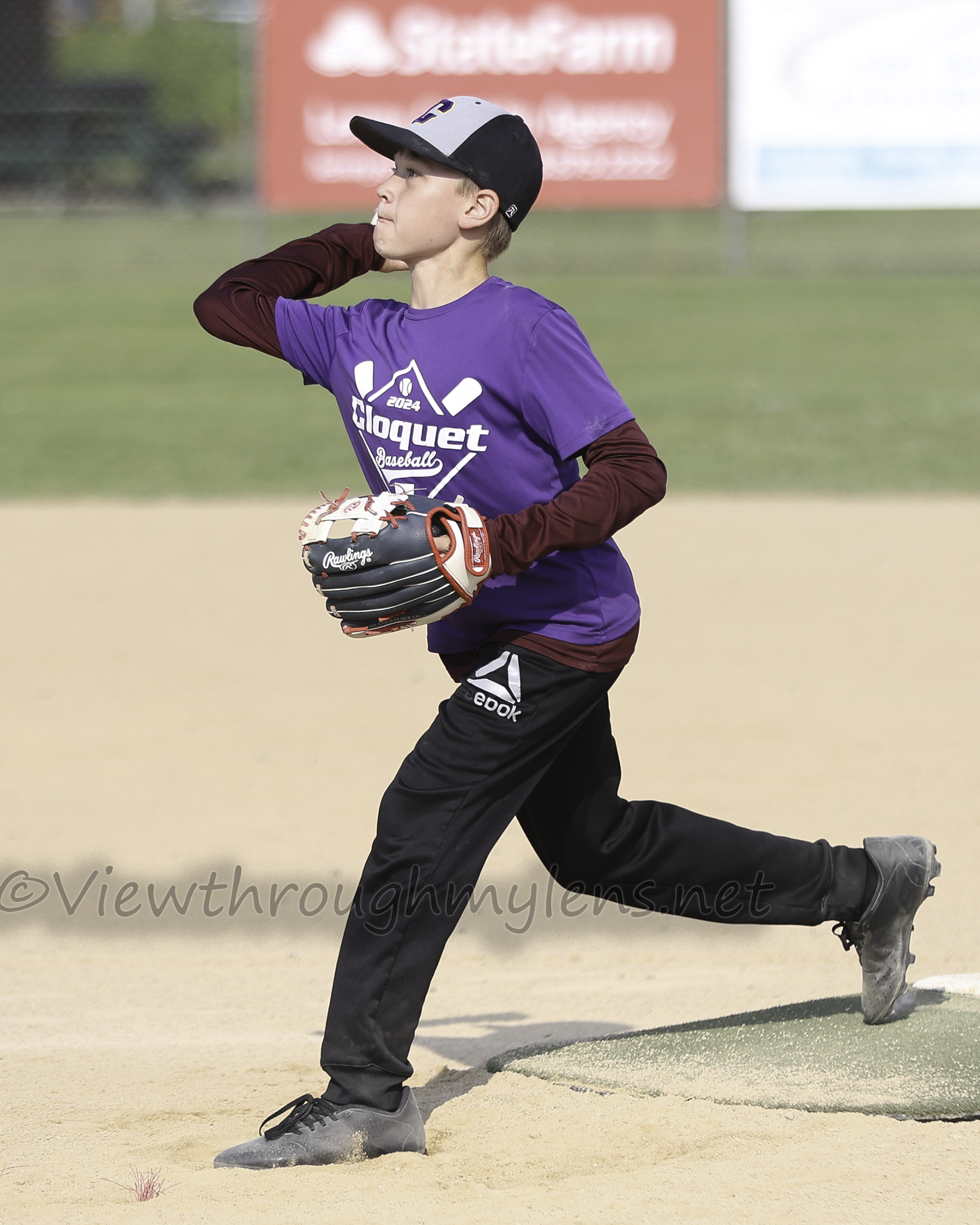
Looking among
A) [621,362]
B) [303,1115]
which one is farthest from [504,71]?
[303,1115]

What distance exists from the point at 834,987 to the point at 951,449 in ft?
26.4

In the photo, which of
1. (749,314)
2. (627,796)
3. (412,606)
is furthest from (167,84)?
(412,606)

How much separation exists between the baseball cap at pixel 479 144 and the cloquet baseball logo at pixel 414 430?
1.17 feet

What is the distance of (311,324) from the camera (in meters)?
3.32

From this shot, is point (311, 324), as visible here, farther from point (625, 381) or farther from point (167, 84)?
point (167, 84)

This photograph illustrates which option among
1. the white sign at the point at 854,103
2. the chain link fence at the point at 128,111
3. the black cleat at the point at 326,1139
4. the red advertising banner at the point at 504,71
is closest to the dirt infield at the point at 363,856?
the black cleat at the point at 326,1139

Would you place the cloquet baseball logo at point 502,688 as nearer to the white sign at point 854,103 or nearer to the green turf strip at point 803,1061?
the green turf strip at point 803,1061

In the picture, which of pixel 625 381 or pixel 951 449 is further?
pixel 625 381

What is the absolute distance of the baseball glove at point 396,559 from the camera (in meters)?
2.93

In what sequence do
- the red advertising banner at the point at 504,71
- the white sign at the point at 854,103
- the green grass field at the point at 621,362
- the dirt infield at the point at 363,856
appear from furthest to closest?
the red advertising banner at the point at 504,71, the white sign at the point at 854,103, the green grass field at the point at 621,362, the dirt infield at the point at 363,856

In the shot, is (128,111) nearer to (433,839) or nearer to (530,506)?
(530,506)

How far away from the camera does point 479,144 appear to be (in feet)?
10.3

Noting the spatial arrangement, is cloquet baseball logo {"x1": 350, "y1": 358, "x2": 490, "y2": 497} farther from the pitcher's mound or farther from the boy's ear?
the pitcher's mound

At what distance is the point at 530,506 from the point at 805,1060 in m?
1.31
